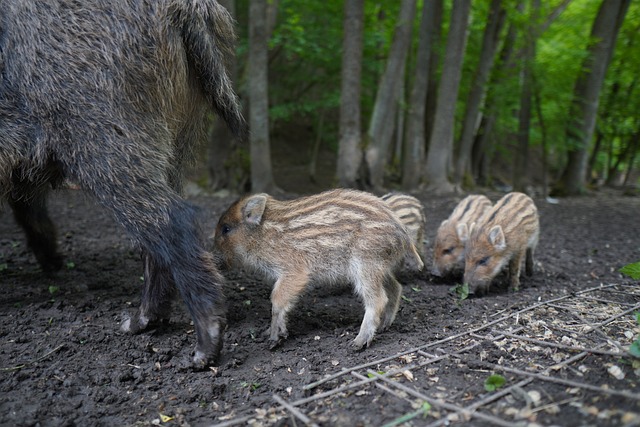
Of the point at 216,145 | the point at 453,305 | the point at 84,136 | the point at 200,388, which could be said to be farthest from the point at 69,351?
the point at 216,145

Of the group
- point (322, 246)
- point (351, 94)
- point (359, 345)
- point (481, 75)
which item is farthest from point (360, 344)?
point (481, 75)

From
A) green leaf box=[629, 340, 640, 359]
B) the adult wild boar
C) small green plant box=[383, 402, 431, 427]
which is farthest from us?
the adult wild boar

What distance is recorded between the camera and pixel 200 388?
2.36 meters

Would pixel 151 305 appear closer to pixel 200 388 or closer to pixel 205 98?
pixel 200 388

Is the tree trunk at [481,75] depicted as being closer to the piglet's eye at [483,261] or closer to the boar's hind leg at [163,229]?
the piglet's eye at [483,261]

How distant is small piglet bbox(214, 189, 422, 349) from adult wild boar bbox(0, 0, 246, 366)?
1.71 ft

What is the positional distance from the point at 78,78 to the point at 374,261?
179 centimetres

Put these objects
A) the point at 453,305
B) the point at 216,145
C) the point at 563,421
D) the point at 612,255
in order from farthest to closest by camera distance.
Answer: the point at 216,145, the point at 612,255, the point at 453,305, the point at 563,421

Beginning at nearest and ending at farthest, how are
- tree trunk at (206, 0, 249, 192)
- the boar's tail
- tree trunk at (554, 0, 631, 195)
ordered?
the boar's tail < tree trunk at (206, 0, 249, 192) < tree trunk at (554, 0, 631, 195)

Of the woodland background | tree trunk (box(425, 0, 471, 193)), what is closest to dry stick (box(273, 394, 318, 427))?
the woodland background

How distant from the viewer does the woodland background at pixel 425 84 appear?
27.1ft

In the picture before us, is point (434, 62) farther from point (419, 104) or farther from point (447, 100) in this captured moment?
point (447, 100)

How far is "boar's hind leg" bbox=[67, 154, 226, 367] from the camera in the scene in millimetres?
2510

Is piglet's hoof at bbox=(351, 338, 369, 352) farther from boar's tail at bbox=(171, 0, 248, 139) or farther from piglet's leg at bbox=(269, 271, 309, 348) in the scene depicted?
boar's tail at bbox=(171, 0, 248, 139)
